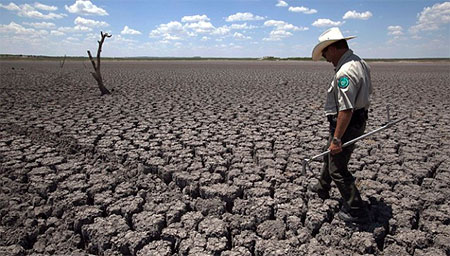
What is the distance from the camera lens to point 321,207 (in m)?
2.71

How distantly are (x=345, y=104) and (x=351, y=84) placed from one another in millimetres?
147

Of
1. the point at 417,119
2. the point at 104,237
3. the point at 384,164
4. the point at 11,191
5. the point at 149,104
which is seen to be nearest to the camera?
the point at 104,237

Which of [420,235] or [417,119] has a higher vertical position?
[417,119]

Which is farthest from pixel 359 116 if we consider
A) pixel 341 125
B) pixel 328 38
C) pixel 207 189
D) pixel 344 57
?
pixel 207 189

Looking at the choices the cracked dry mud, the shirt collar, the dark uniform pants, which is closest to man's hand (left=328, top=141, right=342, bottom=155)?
the dark uniform pants

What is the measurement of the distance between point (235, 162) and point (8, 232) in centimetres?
245

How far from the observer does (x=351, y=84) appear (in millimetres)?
2043

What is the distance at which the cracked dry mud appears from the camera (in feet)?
7.61

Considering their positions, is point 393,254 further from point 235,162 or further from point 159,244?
point 235,162

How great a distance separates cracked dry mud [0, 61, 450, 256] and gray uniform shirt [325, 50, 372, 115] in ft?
3.51

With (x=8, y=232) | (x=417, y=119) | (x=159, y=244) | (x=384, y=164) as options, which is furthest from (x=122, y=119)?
(x=417, y=119)

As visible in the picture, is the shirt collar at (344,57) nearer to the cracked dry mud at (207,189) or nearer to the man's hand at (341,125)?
the man's hand at (341,125)

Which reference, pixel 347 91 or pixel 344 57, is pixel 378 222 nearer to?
pixel 347 91

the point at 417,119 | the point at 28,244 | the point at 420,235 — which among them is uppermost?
the point at 417,119
